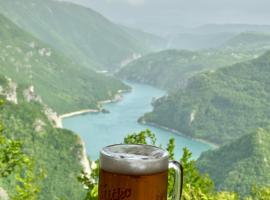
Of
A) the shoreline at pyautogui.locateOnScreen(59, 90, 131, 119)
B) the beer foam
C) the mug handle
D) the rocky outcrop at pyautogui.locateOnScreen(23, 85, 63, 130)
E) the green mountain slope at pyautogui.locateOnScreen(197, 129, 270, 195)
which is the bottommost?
the shoreline at pyautogui.locateOnScreen(59, 90, 131, 119)

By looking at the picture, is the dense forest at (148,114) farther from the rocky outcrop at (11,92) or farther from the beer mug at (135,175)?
the beer mug at (135,175)

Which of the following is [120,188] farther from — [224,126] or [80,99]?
[80,99]

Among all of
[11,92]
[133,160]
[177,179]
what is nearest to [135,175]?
[133,160]

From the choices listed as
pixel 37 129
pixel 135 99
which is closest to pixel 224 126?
pixel 135 99

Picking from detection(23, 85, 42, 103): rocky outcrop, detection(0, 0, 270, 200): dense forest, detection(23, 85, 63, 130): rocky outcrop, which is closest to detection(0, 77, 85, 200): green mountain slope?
detection(0, 0, 270, 200): dense forest

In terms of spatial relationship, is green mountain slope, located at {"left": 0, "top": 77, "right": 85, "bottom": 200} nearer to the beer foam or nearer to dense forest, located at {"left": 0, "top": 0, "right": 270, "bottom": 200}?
dense forest, located at {"left": 0, "top": 0, "right": 270, "bottom": 200}

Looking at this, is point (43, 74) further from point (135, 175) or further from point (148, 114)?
point (135, 175)
